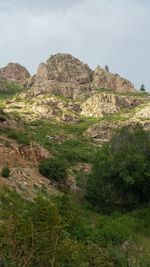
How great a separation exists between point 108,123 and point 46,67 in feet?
152

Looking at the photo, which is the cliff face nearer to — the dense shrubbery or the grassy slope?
the grassy slope

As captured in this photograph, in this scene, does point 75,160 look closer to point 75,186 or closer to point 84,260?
point 75,186

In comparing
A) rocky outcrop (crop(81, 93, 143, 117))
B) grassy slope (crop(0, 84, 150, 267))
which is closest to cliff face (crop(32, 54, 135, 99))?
rocky outcrop (crop(81, 93, 143, 117))

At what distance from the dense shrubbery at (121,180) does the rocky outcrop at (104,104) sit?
83.0 meters

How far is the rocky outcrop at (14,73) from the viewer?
17550cm

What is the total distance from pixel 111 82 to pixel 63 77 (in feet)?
50.8

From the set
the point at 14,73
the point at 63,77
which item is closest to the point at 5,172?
the point at 63,77

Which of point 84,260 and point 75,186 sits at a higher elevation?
point 84,260

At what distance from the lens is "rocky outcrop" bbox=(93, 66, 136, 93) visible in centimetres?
14638

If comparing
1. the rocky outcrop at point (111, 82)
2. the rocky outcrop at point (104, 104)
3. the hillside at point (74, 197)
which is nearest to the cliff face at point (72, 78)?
the rocky outcrop at point (111, 82)

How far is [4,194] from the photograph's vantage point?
29.2m

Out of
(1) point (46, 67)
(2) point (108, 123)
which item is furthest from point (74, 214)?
(1) point (46, 67)

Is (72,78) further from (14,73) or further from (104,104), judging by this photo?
(14,73)

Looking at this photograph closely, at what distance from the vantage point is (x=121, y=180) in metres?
37.2
